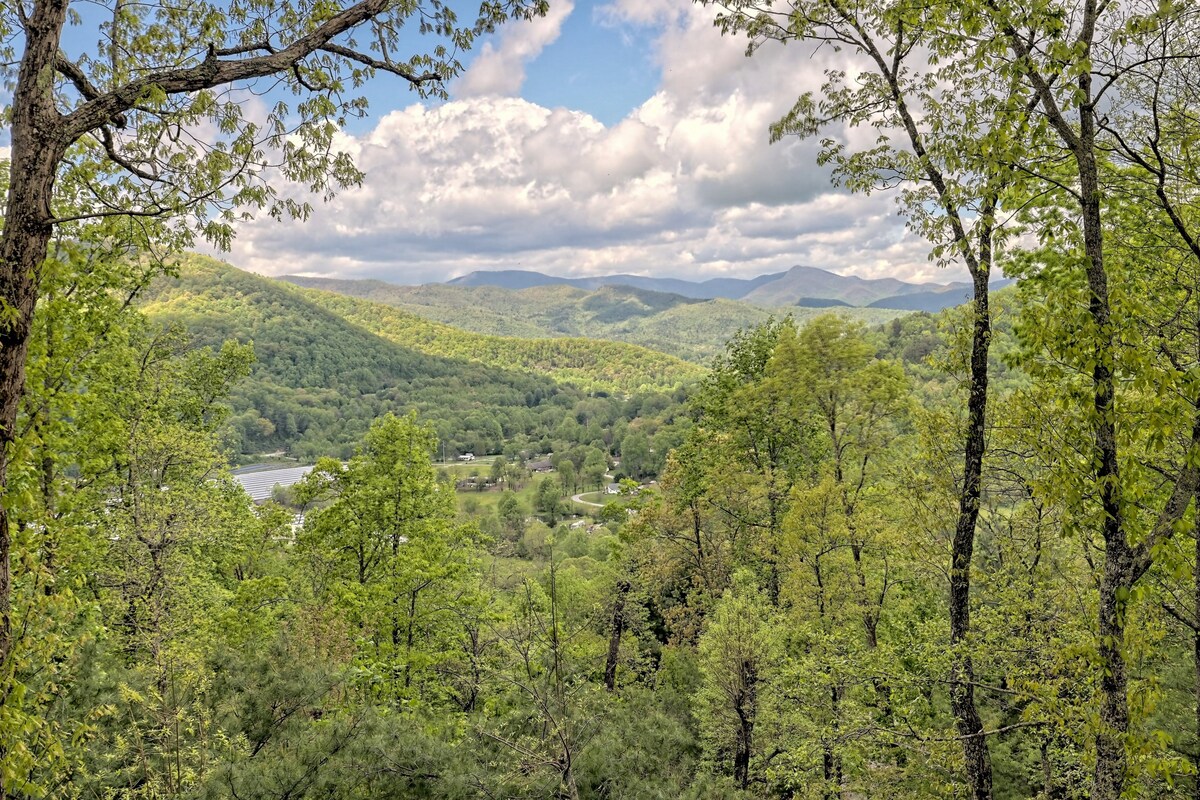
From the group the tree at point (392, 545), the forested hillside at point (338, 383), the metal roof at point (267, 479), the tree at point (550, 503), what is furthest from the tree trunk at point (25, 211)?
the forested hillside at point (338, 383)

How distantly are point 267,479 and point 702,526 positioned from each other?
77.4m

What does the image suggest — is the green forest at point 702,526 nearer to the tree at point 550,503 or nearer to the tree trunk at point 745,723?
the tree trunk at point 745,723

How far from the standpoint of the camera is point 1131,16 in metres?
4.92

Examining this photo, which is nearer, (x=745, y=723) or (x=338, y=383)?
(x=745, y=723)

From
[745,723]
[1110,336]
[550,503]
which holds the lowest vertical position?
[550,503]

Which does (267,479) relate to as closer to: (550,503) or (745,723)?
(550,503)

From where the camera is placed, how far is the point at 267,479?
80312 mm

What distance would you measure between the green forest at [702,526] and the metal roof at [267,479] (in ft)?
171

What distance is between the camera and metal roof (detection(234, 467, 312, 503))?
69.8 m

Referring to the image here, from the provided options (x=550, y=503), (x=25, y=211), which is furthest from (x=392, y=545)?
(x=550, y=503)

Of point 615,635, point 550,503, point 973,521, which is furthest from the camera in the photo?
point 550,503

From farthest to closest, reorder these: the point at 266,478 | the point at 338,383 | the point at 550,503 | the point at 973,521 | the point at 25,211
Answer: the point at 338,383
the point at 550,503
the point at 266,478
the point at 973,521
the point at 25,211

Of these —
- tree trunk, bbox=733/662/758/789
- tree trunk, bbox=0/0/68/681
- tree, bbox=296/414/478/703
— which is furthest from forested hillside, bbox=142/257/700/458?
tree trunk, bbox=0/0/68/681

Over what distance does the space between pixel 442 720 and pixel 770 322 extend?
1690cm
